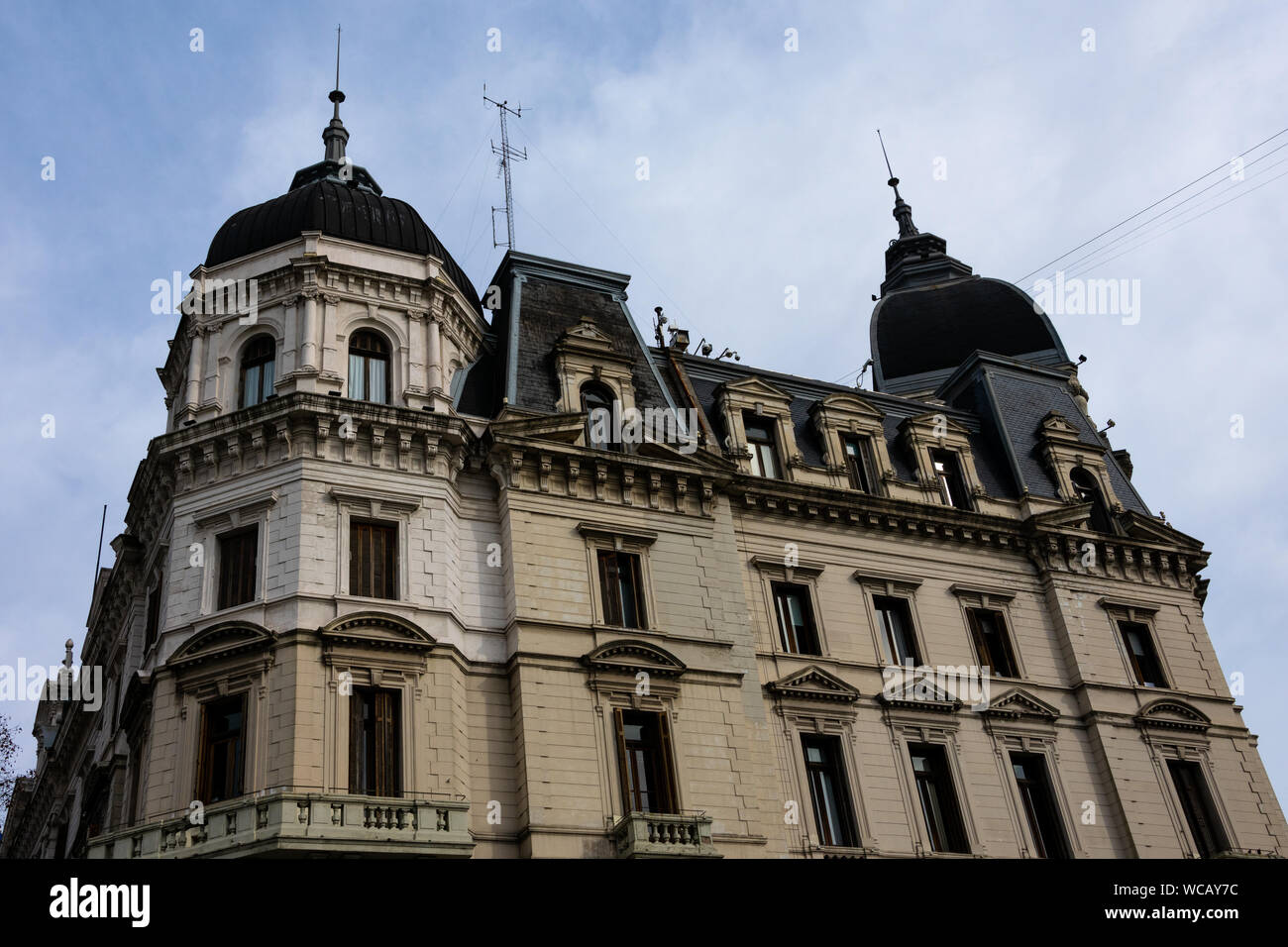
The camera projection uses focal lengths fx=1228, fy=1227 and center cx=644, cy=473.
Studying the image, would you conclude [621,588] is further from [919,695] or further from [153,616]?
[153,616]

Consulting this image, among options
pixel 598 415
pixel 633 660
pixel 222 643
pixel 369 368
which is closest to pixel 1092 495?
pixel 598 415

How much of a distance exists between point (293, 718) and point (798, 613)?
14.2 meters

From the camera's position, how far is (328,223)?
34562 millimetres

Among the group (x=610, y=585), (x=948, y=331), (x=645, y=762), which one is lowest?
(x=645, y=762)

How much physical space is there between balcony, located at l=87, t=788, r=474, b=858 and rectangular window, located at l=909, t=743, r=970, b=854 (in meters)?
12.8

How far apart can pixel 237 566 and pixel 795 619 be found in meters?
14.7

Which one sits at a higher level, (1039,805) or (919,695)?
(919,695)

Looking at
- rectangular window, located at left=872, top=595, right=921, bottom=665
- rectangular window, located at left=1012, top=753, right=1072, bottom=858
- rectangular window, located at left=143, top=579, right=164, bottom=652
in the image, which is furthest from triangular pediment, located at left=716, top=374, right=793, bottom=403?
rectangular window, located at left=143, top=579, right=164, bottom=652

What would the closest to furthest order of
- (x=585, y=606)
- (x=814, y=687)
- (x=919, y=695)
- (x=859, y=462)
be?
1. (x=585, y=606)
2. (x=814, y=687)
3. (x=919, y=695)
4. (x=859, y=462)

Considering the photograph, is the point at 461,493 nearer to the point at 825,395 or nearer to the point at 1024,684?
the point at 825,395

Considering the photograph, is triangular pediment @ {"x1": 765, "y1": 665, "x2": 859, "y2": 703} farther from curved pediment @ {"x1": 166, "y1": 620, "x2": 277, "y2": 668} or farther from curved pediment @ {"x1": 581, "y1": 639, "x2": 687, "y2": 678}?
curved pediment @ {"x1": 166, "y1": 620, "x2": 277, "y2": 668}

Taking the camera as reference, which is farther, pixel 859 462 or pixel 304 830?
pixel 859 462

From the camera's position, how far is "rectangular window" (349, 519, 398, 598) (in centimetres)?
2875
